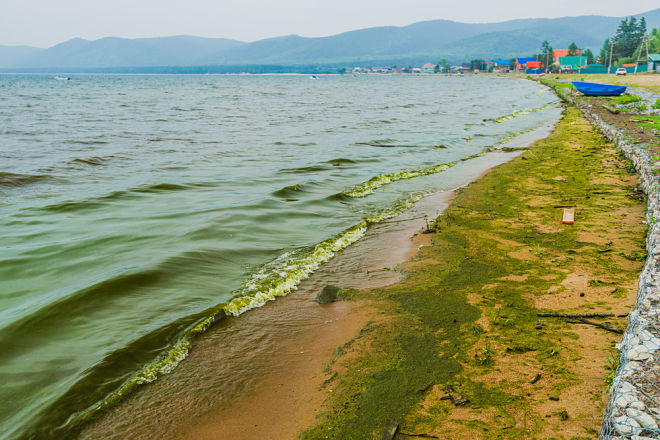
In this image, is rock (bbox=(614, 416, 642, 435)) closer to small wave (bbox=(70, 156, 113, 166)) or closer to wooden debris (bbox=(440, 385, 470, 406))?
wooden debris (bbox=(440, 385, 470, 406))

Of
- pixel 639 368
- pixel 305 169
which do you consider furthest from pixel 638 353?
pixel 305 169

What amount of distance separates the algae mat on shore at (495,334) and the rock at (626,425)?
688 mm

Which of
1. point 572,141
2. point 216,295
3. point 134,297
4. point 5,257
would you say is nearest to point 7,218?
point 5,257

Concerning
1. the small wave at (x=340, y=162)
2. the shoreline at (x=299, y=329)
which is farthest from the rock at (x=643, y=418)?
the small wave at (x=340, y=162)

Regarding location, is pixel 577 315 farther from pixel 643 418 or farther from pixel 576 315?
pixel 643 418

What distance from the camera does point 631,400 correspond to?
2.98 meters

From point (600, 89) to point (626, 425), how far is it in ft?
136

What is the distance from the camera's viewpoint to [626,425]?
9.23 ft

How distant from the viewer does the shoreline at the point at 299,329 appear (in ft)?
13.8

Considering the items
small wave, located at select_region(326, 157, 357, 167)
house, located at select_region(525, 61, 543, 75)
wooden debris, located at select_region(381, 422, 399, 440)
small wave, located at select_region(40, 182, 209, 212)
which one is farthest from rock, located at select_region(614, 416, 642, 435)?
house, located at select_region(525, 61, 543, 75)

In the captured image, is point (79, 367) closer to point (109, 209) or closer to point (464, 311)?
point (464, 311)

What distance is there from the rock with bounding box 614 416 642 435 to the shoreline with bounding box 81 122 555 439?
7.89 ft

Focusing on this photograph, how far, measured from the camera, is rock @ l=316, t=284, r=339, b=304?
646 centimetres

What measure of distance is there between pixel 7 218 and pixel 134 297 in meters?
6.27
